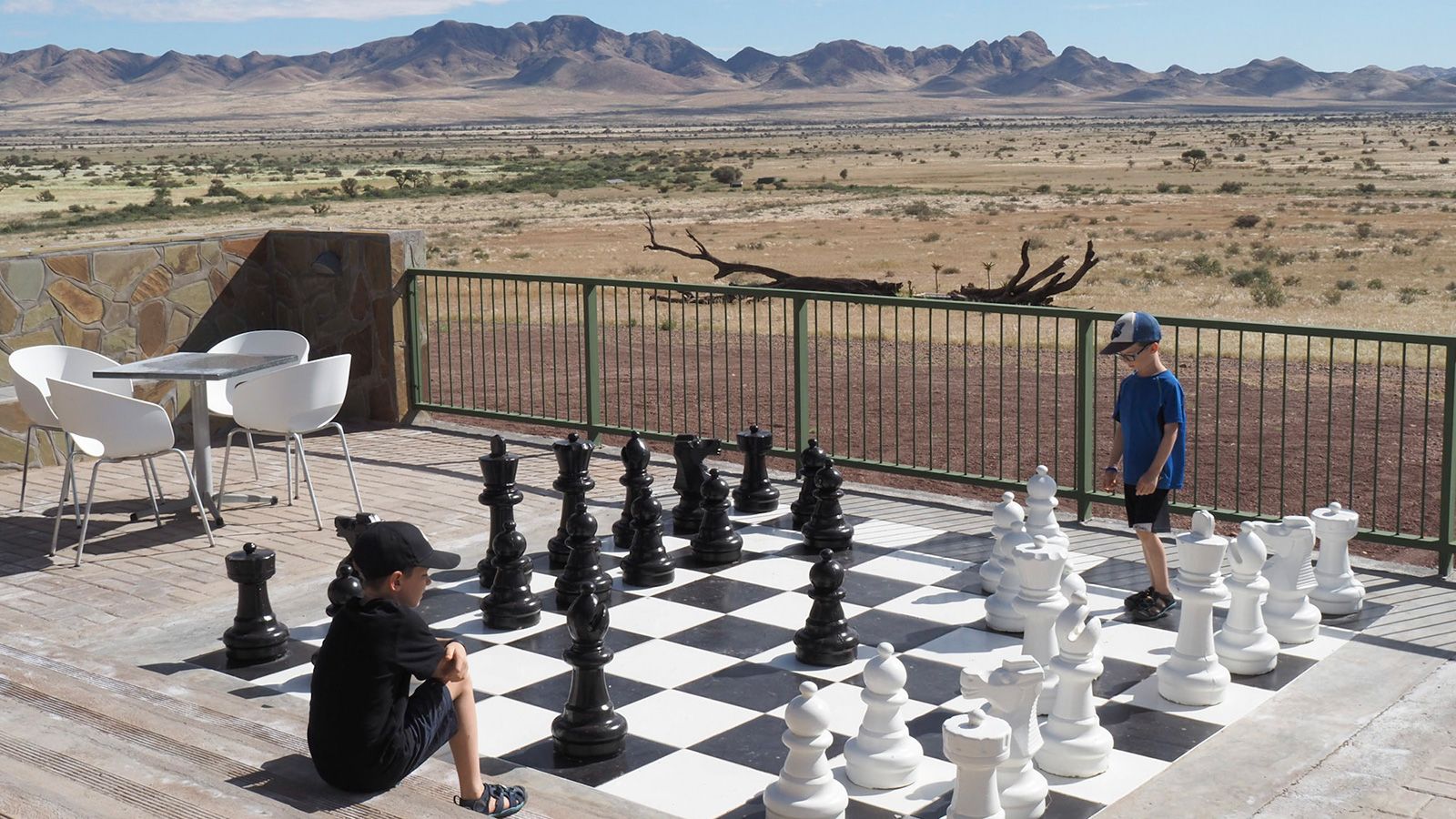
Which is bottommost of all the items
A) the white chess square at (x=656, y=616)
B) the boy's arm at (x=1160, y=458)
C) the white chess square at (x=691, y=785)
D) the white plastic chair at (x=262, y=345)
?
the white chess square at (x=691, y=785)

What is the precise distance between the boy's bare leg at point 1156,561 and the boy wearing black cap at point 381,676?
351cm

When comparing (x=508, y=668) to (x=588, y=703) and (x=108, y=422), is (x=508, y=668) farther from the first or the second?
(x=108, y=422)

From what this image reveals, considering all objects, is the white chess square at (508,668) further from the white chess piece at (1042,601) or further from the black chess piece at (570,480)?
the white chess piece at (1042,601)

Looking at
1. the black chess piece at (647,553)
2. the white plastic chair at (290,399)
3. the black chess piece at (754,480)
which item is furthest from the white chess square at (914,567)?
the white plastic chair at (290,399)

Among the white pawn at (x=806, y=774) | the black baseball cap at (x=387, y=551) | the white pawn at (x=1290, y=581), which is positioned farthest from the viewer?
the white pawn at (x=1290, y=581)

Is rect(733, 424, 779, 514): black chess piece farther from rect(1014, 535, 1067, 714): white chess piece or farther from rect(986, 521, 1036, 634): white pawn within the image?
rect(1014, 535, 1067, 714): white chess piece

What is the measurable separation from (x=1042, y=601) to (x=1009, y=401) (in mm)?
7062

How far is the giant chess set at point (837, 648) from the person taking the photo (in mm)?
5043

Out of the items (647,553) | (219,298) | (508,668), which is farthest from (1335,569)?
(219,298)

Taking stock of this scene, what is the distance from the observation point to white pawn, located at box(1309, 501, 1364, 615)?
22.5 ft

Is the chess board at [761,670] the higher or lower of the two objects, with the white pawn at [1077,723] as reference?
lower

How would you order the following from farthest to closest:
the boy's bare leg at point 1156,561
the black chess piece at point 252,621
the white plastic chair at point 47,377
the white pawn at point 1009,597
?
1. the white plastic chair at point 47,377
2. the boy's bare leg at point 1156,561
3. the white pawn at point 1009,597
4. the black chess piece at point 252,621

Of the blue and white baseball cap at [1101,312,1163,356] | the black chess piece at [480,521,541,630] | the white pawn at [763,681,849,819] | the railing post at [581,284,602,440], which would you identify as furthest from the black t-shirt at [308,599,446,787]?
the railing post at [581,284,602,440]

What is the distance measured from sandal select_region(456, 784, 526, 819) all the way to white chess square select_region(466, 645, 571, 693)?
54.9 inches
